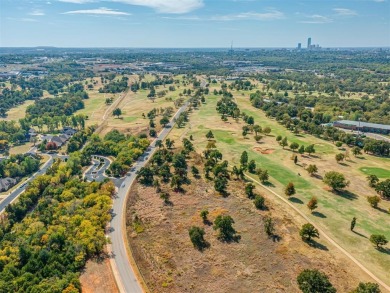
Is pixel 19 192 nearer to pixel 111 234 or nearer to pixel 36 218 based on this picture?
pixel 36 218

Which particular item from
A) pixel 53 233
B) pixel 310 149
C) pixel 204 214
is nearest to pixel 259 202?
pixel 204 214

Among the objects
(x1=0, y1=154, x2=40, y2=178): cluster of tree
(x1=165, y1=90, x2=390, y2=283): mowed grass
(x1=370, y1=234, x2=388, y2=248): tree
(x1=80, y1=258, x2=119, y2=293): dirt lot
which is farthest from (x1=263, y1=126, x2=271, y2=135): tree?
(x1=80, y1=258, x2=119, y2=293): dirt lot

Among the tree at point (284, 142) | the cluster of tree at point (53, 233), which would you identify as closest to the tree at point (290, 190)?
the tree at point (284, 142)

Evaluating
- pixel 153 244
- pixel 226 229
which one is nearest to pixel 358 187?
pixel 226 229

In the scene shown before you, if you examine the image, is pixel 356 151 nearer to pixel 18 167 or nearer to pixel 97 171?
pixel 97 171

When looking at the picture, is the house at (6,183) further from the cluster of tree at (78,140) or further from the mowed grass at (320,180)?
the mowed grass at (320,180)

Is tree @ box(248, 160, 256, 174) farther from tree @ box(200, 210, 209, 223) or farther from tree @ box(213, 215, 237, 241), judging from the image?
tree @ box(213, 215, 237, 241)

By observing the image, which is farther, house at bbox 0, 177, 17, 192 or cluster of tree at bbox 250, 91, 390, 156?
cluster of tree at bbox 250, 91, 390, 156
